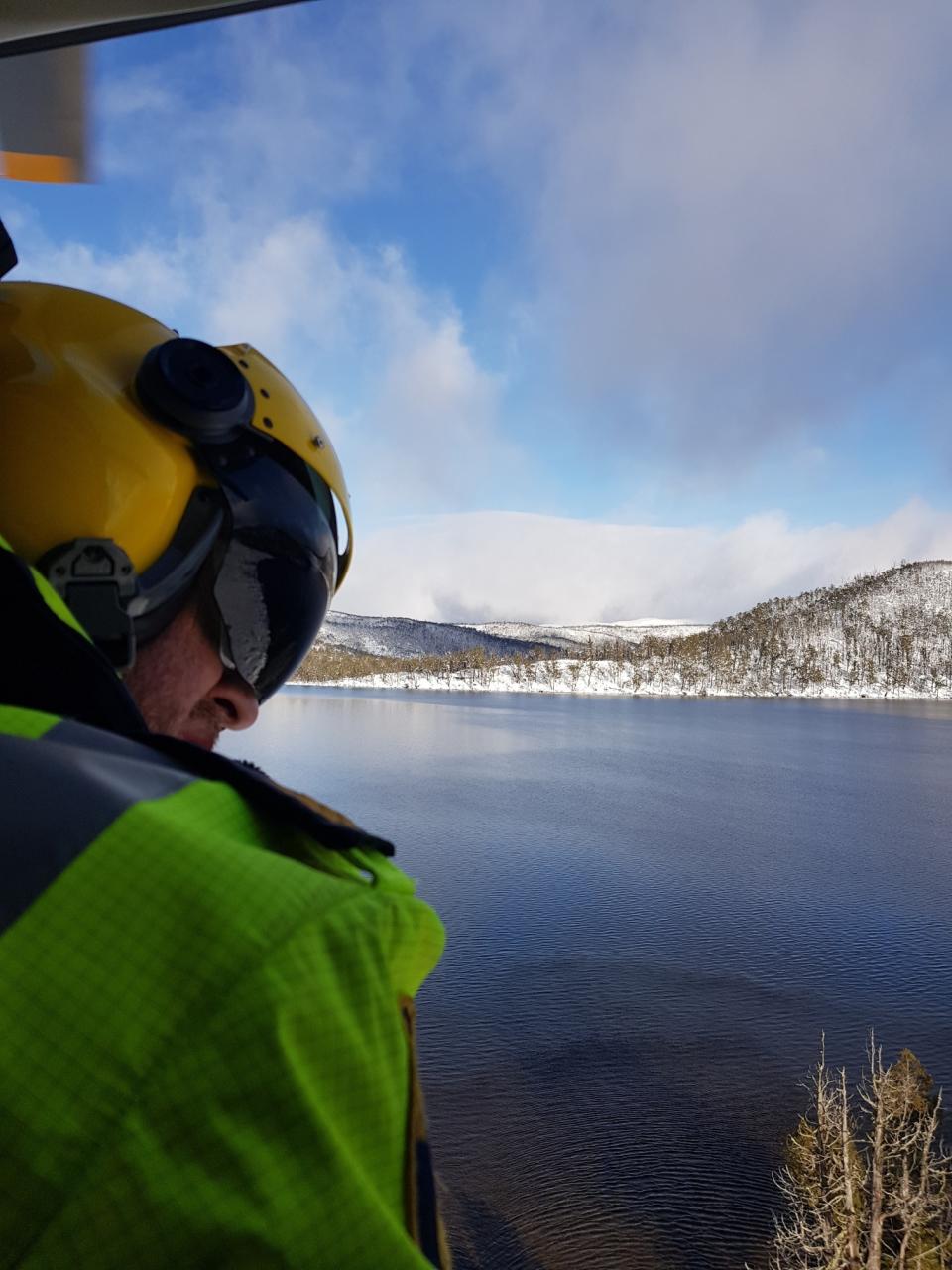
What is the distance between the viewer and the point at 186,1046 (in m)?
0.43

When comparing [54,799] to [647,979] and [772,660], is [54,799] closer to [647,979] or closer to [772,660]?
[647,979]

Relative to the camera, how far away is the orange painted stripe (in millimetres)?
3027

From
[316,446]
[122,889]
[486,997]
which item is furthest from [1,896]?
[486,997]

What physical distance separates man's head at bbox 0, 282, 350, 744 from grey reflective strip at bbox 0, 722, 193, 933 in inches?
29.6

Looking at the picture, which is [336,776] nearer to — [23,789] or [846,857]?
[846,857]

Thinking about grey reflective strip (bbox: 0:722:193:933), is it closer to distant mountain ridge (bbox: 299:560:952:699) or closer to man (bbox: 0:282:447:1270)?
man (bbox: 0:282:447:1270)

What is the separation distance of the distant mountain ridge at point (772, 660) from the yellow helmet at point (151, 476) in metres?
152

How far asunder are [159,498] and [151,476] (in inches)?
1.5

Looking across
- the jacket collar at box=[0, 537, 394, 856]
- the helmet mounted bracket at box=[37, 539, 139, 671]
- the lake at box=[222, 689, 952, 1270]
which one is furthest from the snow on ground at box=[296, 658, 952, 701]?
the jacket collar at box=[0, 537, 394, 856]

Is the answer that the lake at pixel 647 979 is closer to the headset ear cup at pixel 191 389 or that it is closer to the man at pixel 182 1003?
the headset ear cup at pixel 191 389

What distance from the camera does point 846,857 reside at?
38.9 meters

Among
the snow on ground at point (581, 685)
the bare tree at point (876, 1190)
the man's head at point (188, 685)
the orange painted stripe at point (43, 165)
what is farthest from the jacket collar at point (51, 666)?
the snow on ground at point (581, 685)

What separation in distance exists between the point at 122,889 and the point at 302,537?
4.23 feet

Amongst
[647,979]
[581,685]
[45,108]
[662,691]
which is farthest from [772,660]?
[45,108]
